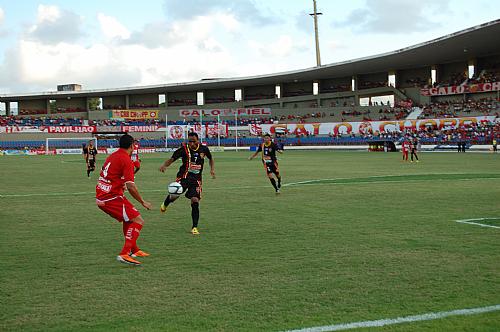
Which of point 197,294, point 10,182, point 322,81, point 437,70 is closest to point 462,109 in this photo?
point 437,70

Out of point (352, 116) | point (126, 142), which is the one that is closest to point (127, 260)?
point (126, 142)

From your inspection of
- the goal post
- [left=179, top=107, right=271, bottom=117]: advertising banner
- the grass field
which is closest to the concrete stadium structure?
[left=179, top=107, right=271, bottom=117]: advertising banner

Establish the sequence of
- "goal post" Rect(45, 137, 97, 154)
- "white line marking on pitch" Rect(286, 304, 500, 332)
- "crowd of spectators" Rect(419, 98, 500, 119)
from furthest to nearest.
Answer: "goal post" Rect(45, 137, 97, 154) < "crowd of spectators" Rect(419, 98, 500, 119) < "white line marking on pitch" Rect(286, 304, 500, 332)

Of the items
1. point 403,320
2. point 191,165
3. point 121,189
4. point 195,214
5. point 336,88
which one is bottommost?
point 403,320

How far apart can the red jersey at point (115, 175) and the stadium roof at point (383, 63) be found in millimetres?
50158

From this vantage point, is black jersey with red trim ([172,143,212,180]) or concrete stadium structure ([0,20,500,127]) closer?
black jersey with red trim ([172,143,212,180])

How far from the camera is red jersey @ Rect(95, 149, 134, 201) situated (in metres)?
7.80

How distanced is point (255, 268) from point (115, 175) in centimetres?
235

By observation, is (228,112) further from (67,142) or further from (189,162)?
(189,162)

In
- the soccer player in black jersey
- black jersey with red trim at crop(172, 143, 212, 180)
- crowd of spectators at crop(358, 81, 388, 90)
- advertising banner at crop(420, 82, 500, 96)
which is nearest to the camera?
the soccer player in black jersey

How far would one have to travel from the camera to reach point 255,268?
7.47 metres

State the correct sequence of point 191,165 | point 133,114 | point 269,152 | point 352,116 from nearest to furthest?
point 191,165 < point 269,152 < point 352,116 < point 133,114

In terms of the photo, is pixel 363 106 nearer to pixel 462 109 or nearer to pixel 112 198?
pixel 462 109

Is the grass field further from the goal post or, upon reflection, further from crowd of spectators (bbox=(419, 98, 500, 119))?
the goal post
